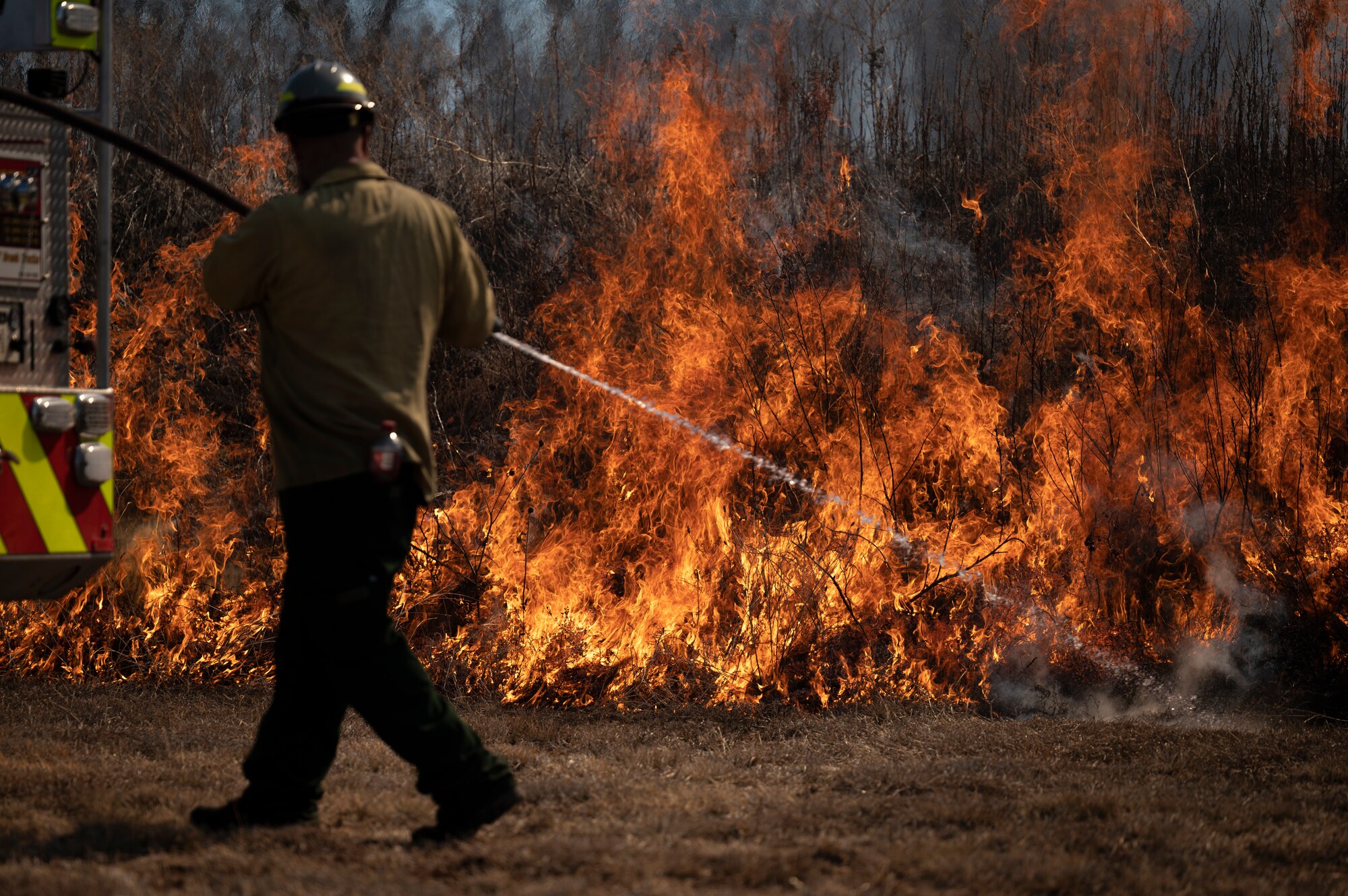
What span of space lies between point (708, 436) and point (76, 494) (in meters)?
3.85

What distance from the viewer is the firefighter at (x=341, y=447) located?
3.25 m

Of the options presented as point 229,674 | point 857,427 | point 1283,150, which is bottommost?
point 229,674

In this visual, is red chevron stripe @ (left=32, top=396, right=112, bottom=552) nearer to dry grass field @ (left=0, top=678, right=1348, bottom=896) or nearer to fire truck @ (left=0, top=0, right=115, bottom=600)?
fire truck @ (left=0, top=0, right=115, bottom=600)

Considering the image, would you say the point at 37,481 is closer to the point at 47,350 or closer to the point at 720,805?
the point at 47,350

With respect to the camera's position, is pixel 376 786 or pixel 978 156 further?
Result: pixel 978 156

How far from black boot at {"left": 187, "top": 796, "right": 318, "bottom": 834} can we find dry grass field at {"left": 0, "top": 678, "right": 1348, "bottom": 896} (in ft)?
0.24

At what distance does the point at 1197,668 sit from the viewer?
602cm

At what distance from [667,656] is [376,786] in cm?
195

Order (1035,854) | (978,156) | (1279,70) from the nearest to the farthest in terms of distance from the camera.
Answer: (1035,854), (1279,70), (978,156)

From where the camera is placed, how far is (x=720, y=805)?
3.93 metres

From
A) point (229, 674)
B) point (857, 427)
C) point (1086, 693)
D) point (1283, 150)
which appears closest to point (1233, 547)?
point (1086, 693)

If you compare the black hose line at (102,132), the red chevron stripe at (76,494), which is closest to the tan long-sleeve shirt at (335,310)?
the black hose line at (102,132)

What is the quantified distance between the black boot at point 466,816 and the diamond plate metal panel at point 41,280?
76.2 inches

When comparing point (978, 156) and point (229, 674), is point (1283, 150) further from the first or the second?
point (229, 674)
